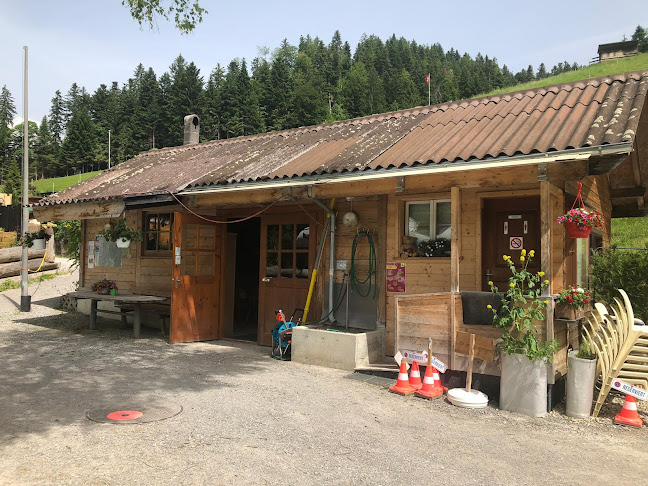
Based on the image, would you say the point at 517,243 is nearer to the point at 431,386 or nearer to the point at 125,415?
the point at 431,386

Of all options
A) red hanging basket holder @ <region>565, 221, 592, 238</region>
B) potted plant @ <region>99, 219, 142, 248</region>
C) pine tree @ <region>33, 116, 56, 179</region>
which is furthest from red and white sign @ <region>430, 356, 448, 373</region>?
pine tree @ <region>33, 116, 56, 179</region>

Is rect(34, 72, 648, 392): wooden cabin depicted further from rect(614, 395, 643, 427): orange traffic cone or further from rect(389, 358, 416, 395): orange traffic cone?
rect(614, 395, 643, 427): orange traffic cone

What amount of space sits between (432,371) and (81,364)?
494 centimetres

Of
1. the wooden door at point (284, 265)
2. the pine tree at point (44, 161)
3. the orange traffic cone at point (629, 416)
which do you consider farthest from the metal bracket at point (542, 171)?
the pine tree at point (44, 161)

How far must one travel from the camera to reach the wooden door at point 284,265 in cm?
874

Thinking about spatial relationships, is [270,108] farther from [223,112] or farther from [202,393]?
[202,393]

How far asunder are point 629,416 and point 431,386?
77.5 inches

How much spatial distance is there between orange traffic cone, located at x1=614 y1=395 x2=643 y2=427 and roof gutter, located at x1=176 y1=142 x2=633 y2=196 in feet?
8.22

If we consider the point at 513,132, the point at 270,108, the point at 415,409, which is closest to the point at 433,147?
the point at 513,132

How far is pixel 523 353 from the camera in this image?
522cm

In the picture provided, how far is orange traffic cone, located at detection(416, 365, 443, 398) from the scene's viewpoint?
564cm

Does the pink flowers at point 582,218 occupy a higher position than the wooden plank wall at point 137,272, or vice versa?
the pink flowers at point 582,218

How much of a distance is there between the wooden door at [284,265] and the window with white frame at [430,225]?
1850 mm

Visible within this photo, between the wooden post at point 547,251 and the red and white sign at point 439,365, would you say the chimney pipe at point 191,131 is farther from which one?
the wooden post at point 547,251
